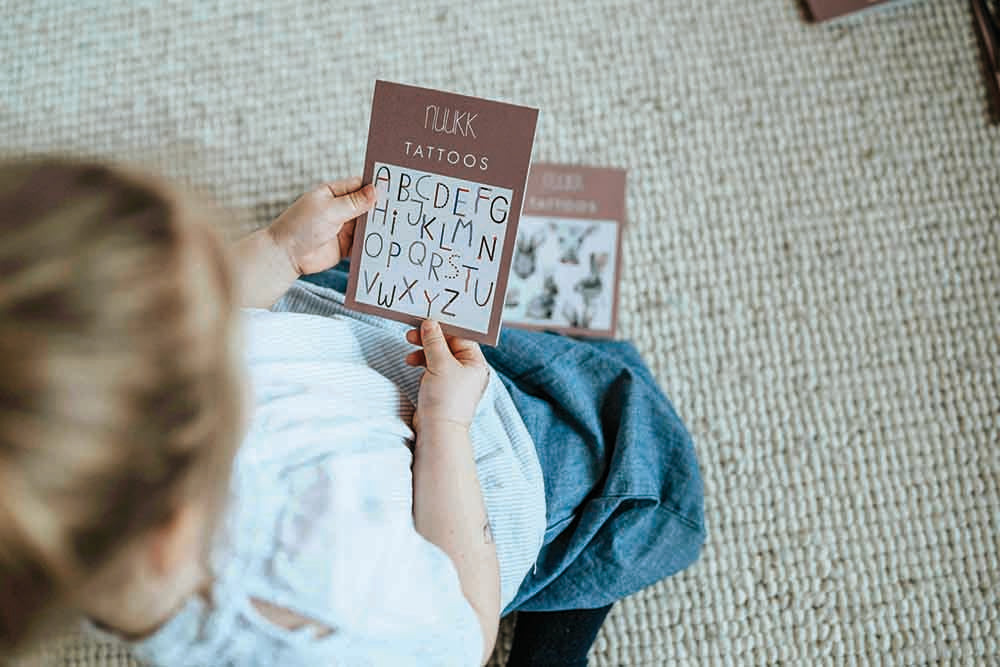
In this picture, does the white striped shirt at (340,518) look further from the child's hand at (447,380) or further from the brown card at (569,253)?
the brown card at (569,253)

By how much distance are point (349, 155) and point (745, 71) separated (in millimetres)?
507

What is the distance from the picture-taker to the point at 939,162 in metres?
0.96

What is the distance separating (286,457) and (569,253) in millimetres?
480

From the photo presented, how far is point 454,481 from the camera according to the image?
60 centimetres

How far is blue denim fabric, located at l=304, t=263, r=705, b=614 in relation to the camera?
2.35ft

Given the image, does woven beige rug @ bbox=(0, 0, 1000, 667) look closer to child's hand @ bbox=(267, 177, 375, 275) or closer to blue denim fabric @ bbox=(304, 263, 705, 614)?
blue denim fabric @ bbox=(304, 263, 705, 614)

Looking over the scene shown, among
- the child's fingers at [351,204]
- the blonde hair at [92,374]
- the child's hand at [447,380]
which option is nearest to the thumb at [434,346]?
the child's hand at [447,380]

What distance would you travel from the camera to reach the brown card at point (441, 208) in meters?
0.62

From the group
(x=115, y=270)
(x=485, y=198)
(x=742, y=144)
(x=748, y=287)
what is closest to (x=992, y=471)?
(x=748, y=287)

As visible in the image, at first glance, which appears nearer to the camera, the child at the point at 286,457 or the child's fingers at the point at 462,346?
the child at the point at 286,457

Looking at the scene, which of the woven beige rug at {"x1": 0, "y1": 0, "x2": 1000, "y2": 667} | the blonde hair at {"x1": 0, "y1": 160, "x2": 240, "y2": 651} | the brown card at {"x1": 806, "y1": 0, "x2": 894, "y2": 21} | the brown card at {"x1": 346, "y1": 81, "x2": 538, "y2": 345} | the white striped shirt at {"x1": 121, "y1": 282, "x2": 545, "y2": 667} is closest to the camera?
the blonde hair at {"x1": 0, "y1": 160, "x2": 240, "y2": 651}

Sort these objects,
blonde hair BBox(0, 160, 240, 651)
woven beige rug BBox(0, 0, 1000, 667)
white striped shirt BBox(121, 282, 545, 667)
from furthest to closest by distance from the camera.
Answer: woven beige rug BBox(0, 0, 1000, 667)
white striped shirt BBox(121, 282, 545, 667)
blonde hair BBox(0, 160, 240, 651)

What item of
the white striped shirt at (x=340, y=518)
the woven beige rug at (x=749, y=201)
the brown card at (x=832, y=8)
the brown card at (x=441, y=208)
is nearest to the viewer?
the white striped shirt at (x=340, y=518)

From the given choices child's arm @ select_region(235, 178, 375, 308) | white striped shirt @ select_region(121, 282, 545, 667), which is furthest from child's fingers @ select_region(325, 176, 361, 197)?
white striped shirt @ select_region(121, 282, 545, 667)
